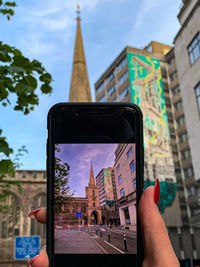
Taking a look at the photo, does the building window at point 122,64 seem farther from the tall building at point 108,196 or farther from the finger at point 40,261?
the finger at point 40,261

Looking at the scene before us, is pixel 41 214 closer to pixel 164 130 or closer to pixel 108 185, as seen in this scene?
pixel 108 185

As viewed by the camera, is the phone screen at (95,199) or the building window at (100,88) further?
the building window at (100,88)

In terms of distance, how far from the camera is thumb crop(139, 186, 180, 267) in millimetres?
1441

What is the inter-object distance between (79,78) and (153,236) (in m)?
80.5

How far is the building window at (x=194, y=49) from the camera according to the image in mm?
22469

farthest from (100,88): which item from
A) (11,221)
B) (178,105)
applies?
(11,221)

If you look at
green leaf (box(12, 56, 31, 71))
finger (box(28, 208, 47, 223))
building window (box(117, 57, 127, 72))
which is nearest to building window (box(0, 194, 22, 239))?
building window (box(117, 57, 127, 72))

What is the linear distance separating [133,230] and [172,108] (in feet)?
157

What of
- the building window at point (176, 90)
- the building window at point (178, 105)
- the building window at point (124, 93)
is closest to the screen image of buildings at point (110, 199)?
the building window at point (124, 93)

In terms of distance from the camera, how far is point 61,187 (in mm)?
1740

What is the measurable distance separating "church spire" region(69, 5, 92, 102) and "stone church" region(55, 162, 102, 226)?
75100 millimetres

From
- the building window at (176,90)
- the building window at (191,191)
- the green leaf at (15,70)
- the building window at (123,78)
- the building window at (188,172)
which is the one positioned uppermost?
the building window at (123,78)

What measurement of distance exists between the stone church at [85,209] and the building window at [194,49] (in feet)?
75.6

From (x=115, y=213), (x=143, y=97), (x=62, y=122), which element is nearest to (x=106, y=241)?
(x=115, y=213)
